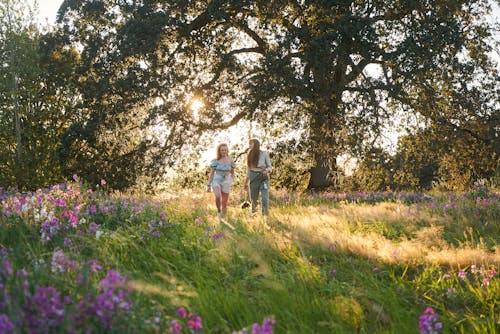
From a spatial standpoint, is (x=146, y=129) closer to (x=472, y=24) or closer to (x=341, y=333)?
(x=472, y=24)

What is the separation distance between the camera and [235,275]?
5250 millimetres

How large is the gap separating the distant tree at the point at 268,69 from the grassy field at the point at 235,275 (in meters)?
7.69

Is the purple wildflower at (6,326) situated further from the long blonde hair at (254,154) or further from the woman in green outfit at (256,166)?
the long blonde hair at (254,154)

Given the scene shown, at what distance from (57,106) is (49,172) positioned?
4.03m

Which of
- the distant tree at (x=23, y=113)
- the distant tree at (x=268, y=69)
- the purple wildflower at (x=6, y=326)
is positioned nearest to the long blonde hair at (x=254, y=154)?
the distant tree at (x=268, y=69)

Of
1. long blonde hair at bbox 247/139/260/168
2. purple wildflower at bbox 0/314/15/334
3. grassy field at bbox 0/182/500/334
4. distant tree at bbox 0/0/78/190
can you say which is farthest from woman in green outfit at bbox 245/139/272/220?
distant tree at bbox 0/0/78/190

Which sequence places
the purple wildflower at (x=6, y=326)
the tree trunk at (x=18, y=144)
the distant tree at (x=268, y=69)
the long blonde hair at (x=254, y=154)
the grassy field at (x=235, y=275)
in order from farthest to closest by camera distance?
the tree trunk at (x=18, y=144) → the distant tree at (x=268, y=69) → the long blonde hair at (x=254, y=154) → the grassy field at (x=235, y=275) → the purple wildflower at (x=6, y=326)

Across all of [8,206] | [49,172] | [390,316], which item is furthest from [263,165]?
[49,172]

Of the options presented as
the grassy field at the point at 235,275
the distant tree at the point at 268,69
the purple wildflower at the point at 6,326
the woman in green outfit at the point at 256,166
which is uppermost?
the distant tree at the point at 268,69

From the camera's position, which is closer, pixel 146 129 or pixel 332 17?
pixel 332 17

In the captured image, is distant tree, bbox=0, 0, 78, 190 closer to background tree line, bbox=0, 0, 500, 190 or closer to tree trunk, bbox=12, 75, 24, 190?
tree trunk, bbox=12, 75, 24, 190

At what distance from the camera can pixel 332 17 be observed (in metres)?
15.3

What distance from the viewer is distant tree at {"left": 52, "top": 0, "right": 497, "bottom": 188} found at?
15180 millimetres

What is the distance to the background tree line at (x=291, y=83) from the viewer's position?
15.3 m
